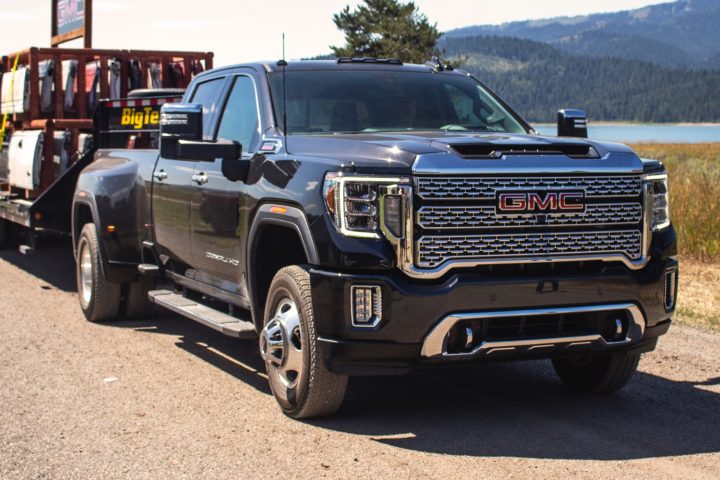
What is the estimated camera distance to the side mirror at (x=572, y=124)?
6848 mm

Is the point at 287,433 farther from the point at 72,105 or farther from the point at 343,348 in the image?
the point at 72,105

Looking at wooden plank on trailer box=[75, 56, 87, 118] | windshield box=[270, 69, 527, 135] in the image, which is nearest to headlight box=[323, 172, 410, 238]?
windshield box=[270, 69, 527, 135]

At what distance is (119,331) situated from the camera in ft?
28.4

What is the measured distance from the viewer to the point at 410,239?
5.05 meters

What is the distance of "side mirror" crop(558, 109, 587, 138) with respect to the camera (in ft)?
22.5

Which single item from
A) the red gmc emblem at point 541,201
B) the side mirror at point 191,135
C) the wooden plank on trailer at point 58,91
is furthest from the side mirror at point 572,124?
the wooden plank on trailer at point 58,91

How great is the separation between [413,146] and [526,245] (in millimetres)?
737

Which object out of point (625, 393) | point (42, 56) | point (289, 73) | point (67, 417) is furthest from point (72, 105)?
point (625, 393)

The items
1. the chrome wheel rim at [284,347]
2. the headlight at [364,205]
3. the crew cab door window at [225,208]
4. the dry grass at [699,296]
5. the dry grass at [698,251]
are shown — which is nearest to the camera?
the headlight at [364,205]

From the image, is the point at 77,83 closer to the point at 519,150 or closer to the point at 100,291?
the point at 100,291

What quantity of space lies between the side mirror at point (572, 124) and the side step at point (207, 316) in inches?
93.0

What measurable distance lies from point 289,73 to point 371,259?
2108mm

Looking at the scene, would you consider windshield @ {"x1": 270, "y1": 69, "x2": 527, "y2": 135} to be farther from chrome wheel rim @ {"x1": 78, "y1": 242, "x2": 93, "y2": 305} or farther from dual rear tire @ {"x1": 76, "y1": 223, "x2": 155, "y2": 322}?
chrome wheel rim @ {"x1": 78, "y1": 242, "x2": 93, "y2": 305}

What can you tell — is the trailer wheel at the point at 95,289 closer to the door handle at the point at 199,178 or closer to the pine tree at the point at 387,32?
the door handle at the point at 199,178
